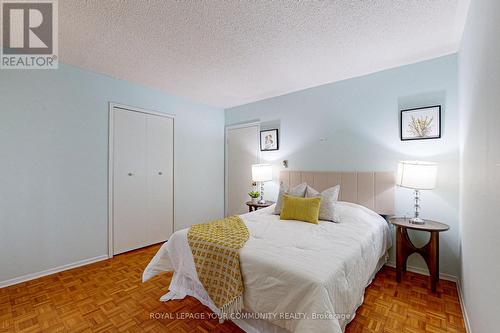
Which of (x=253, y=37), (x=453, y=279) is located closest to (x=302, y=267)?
(x=253, y=37)

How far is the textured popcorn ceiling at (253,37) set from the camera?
1.75 metres

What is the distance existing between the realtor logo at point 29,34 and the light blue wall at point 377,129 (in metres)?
2.89

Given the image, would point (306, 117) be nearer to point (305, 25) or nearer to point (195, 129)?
point (305, 25)

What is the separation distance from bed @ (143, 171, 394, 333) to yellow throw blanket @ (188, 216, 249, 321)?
0.21 feet

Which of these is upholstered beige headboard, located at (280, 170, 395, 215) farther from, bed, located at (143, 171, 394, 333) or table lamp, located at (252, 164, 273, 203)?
table lamp, located at (252, 164, 273, 203)

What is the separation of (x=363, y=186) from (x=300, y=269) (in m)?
1.92

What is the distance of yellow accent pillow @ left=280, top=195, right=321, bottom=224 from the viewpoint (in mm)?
2467

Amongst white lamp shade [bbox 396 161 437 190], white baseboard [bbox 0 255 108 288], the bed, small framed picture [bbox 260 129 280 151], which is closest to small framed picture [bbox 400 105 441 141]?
white lamp shade [bbox 396 161 437 190]

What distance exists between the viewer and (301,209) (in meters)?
2.54

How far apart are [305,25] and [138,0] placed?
133 cm

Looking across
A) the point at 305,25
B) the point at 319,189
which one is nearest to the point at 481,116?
the point at 305,25

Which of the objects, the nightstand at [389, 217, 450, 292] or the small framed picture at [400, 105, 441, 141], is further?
the small framed picture at [400, 105, 441, 141]

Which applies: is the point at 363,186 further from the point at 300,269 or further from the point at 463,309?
the point at 300,269

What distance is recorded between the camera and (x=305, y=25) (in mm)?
1954
